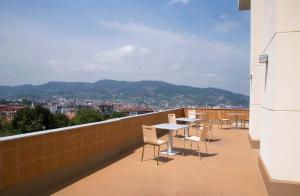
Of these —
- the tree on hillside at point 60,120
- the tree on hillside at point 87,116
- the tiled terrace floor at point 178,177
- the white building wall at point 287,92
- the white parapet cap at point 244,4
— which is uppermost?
the white parapet cap at point 244,4

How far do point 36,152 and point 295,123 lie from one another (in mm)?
3576

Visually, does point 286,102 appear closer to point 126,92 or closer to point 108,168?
point 108,168

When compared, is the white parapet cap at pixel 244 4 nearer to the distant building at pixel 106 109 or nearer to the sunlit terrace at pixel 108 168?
the sunlit terrace at pixel 108 168

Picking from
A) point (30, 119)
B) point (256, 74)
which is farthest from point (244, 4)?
point (30, 119)

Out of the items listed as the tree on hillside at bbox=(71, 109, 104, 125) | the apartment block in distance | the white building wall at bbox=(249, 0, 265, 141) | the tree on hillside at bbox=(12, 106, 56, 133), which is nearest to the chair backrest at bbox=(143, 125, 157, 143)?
the apartment block in distance

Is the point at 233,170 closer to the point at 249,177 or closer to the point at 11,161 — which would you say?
the point at 249,177

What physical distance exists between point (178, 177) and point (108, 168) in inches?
56.5

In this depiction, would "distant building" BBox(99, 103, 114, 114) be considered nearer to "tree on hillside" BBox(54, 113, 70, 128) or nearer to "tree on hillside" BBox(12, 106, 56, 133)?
"tree on hillside" BBox(54, 113, 70, 128)

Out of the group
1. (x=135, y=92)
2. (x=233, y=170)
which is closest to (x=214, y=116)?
(x=233, y=170)

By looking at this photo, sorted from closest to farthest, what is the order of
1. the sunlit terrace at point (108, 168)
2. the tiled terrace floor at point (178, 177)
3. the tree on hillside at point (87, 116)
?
the sunlit terrace at point (108, 168)
the tiled terrace floor at point (178, 177)
the tree on hillside at point (87, 116)

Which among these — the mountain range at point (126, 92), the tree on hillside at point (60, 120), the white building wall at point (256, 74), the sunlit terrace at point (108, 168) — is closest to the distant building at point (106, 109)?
the tree on hillside at point (60, 120)

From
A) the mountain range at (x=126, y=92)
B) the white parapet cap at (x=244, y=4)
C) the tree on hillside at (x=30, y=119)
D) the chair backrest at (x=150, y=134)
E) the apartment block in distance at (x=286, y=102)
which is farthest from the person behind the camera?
the mountain range at (x=126, y=92)

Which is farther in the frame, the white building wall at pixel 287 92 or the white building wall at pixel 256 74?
the white building wall at pixel 256 74

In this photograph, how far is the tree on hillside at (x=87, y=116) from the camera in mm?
25378
